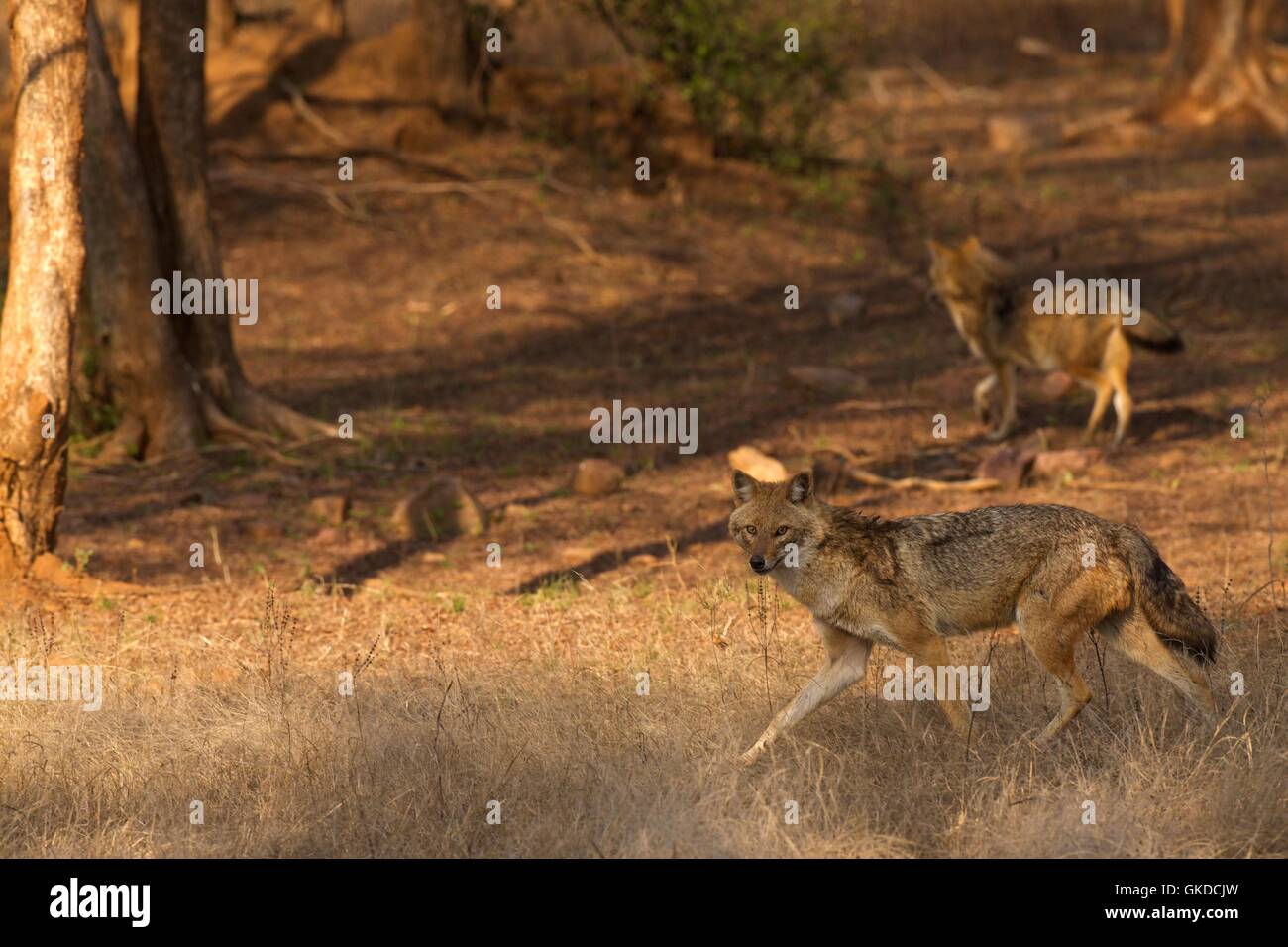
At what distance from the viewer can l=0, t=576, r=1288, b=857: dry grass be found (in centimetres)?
581

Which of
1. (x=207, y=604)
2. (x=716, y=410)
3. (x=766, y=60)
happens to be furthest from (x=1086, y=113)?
(x=207, y=604)

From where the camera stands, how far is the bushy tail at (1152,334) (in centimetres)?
1270

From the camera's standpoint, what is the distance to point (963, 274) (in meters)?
13.6

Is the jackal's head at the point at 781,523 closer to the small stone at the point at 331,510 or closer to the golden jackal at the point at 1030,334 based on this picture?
the small stone at the point at 331,510

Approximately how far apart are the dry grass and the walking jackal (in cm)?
29

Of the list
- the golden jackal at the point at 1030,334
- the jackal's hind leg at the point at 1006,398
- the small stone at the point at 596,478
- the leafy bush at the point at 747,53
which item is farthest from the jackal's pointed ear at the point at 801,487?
the leafy bush at the point at 747,53

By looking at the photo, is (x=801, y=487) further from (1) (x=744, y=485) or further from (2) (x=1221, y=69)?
(2) (x=1221, y=69)

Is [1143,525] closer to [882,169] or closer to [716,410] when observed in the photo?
[716,410]

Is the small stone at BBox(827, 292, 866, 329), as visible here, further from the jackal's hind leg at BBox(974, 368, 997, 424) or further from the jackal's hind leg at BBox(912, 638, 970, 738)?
the jackal's hind leg at BBox(912, 638, 970, 738)

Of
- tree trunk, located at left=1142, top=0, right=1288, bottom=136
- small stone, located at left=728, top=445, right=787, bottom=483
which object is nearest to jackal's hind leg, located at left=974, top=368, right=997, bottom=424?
small stone, located at left=728, top=445, right=787, bottom=483

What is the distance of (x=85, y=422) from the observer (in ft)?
42.6

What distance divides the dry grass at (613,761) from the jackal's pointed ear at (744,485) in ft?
2.88

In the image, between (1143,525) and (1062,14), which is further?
(1062,14)

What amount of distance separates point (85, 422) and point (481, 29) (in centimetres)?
976
